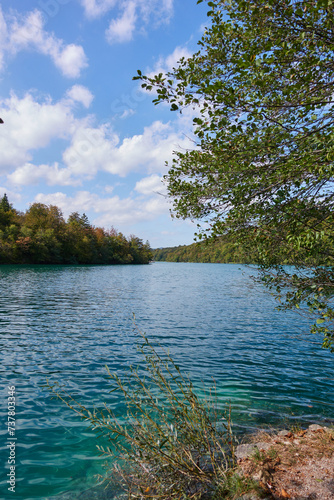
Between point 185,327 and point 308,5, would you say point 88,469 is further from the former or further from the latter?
point 185,327

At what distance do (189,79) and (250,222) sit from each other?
3.47 meters

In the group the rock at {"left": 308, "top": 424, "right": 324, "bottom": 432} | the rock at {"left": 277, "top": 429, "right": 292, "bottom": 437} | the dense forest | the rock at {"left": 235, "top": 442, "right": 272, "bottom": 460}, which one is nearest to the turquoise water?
the rock at {"left": 308, "top": 424, "right": 324, "bottom": 432}

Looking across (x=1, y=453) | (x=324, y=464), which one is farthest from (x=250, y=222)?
(x=1, y=453)

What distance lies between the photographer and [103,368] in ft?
35.4

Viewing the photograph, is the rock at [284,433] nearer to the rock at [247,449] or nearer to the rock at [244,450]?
the rock at [247,449]

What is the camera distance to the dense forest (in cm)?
8462

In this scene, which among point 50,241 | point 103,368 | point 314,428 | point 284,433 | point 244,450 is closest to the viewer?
point 244,450

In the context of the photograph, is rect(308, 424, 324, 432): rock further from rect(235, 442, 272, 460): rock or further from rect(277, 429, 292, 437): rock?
rect(235, 442, 272, 460): rock

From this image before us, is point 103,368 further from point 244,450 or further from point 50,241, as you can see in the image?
point 50,241

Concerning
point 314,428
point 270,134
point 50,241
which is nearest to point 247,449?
point 314,428

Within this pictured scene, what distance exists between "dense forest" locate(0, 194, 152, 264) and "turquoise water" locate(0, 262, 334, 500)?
69.0 m

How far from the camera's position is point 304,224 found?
5.83 m

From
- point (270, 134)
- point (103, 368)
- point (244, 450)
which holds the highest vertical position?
point (270, 134)

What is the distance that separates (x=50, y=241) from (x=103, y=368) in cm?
8821
